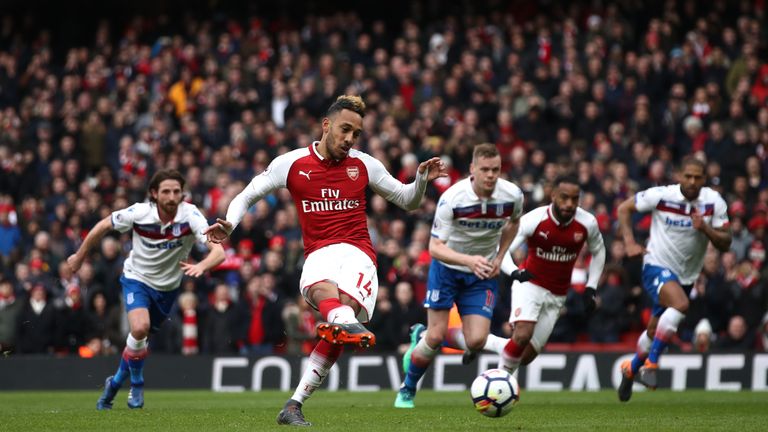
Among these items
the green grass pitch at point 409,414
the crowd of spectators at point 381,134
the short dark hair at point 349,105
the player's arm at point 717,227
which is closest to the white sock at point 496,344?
the green grass pitch at point 409,414

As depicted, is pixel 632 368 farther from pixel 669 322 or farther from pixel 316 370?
pixel 316 370

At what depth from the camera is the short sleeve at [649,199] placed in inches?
563

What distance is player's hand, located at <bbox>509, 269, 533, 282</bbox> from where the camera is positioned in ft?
42.3

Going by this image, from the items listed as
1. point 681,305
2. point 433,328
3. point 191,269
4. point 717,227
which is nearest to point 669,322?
point 681,305

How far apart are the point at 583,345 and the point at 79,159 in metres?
11.0

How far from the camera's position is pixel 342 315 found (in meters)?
9.71

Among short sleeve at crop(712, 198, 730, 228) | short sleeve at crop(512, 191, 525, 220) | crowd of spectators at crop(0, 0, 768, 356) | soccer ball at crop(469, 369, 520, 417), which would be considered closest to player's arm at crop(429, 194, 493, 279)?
short sleeve at crop(512, 191, 525, 220)

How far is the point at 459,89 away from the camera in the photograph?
80.8ft

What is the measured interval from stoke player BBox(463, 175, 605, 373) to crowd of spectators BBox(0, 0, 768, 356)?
5648mm

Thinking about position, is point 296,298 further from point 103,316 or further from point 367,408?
point 367,408

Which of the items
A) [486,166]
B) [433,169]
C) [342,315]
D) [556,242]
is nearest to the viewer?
[342,315]

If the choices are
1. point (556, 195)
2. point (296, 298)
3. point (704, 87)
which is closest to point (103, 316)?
point (296, 298)

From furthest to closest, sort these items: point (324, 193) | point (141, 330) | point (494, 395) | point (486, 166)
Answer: point (141, 330) → point (486, 166) → point (324, 193) → point (494, 395)

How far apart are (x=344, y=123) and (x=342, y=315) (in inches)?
66.3
